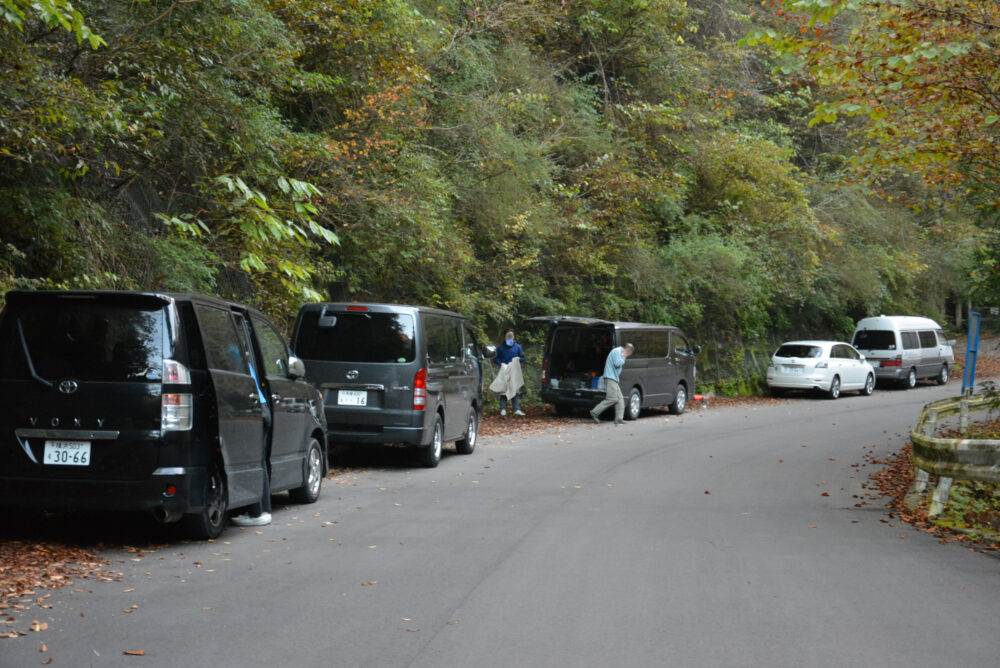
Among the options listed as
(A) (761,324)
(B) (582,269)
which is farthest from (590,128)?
(A) (761,324)

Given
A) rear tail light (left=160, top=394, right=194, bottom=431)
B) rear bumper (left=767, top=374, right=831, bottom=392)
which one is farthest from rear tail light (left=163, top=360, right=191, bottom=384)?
rear bumper (left=767, top=374, right=831, bottom=392)

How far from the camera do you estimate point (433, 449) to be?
13453mm

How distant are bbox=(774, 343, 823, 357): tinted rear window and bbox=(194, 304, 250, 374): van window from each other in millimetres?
23415

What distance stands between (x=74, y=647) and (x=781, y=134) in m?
32.8

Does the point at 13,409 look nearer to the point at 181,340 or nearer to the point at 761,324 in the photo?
the point at 181,340

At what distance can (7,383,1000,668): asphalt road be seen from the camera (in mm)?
5156

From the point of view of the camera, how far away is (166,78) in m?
11.9

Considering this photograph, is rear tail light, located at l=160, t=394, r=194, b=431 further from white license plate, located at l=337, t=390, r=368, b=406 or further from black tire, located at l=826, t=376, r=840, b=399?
black tire, located at l=826, t=376, r=840, b=399

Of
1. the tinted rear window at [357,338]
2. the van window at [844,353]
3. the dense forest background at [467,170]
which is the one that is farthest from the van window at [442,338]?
the van window at [844,353]

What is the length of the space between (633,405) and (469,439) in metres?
7.57

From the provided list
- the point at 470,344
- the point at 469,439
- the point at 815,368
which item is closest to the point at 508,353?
the point at 470,344

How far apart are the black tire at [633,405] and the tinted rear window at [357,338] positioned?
1022 centimetres

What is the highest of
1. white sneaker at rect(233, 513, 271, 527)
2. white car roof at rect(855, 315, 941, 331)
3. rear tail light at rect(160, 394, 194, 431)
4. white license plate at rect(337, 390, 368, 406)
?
white car roof at rect(855, 315, 941, 331)

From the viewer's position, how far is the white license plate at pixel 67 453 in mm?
7340
